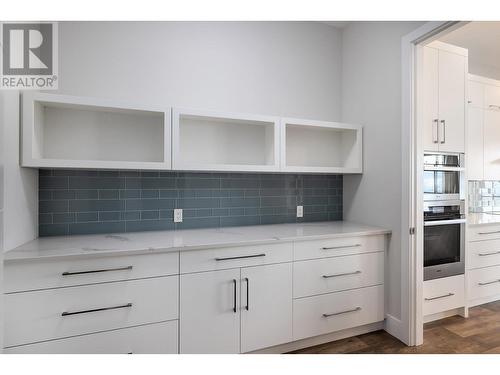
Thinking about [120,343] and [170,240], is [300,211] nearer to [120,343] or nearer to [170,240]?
[170,240]

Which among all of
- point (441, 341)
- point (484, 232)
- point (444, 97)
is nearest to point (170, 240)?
point (441, 341)

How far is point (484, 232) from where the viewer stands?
9.09 ft

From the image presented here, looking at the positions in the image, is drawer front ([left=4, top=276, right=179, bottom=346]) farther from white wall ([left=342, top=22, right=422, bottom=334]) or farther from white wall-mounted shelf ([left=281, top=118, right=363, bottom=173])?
white wall ([left=342, top=22, right=422, bottom=334])

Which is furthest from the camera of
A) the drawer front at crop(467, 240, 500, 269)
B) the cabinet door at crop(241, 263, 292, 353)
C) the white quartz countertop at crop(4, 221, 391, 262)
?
the drawer front at crop(467, 240, 500, 269)

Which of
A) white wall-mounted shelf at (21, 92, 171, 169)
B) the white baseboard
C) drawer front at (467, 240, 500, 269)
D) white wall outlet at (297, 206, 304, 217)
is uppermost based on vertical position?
white wall-mounted shelf at (21, 92, 171, 169)

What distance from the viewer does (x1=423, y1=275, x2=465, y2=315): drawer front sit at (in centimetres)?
241

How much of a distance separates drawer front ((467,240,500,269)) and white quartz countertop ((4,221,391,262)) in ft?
3.94

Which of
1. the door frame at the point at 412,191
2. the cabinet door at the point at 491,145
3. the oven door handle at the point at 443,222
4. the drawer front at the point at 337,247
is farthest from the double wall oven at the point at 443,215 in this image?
the cabinet door at the point at 491,145

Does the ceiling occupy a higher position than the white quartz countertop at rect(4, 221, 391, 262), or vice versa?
the ceiling

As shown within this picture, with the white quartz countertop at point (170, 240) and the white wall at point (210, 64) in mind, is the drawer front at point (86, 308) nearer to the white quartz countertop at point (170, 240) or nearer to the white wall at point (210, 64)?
the white quartz countertop at point (170, 240)

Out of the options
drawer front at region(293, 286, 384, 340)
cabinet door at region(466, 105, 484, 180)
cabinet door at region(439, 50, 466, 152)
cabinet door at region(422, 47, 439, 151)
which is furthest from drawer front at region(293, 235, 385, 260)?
cabinet door at region(466, 105, 484, 180)

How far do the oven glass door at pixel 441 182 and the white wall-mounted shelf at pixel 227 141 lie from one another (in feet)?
4.36

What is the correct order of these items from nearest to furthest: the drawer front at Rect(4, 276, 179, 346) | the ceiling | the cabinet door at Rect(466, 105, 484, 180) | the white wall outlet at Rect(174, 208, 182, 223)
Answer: the drawer front at Rect(4, 276, 179, 346) → the white wall outlet at Rect(174, 208, 182, 223) → the ceiling → the cabinet door at Rect(466, 105, 484, 180)

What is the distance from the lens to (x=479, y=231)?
2752mm
